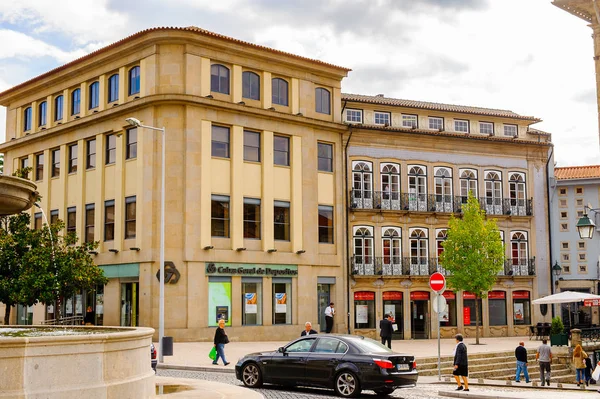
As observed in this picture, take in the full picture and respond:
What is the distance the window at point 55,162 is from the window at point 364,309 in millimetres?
17590

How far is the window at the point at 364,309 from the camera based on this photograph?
44.2 metres

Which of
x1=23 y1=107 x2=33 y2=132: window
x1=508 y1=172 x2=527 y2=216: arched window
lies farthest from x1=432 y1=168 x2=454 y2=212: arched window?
x1=23 y1=107 x2=33 y2=132: window

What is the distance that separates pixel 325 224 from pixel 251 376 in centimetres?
2355

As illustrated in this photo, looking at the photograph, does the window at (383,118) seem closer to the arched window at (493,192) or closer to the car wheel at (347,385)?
the arched window at (493,192)

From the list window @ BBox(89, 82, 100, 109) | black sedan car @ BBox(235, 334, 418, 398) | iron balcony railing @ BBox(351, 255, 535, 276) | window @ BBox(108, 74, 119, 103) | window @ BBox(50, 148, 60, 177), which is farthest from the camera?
window @ BBox(50, 148, 60, 177)

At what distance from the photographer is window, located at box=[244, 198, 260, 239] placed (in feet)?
132

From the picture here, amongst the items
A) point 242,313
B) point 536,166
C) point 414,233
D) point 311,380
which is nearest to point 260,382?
point 311,380

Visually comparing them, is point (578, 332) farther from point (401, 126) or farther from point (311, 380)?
point (311, 380)

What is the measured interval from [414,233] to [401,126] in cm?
626

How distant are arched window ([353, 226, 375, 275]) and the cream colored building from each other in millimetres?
1102

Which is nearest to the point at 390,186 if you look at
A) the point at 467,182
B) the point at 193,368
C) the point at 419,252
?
the point at 419,252

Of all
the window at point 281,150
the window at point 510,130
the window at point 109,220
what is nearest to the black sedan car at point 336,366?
the window at point 109,220

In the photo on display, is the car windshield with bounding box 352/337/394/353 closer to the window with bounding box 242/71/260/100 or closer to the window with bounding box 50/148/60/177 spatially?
the window with bounding box 242/71/260/100

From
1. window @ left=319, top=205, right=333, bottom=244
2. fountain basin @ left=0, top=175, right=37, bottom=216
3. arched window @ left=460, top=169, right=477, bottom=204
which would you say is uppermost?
arched window @ left=460, top=169, right=477, bottom=204
